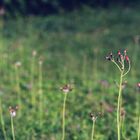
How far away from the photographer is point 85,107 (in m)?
7.05

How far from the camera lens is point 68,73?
8.74 m

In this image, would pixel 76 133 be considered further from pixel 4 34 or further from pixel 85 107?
pixel 4 34

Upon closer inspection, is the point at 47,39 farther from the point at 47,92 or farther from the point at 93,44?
the point at 47,92

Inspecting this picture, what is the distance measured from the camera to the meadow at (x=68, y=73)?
616cm

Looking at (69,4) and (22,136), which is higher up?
(69,4)

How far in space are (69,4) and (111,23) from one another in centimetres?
225

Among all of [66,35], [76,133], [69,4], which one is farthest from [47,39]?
[76,133]

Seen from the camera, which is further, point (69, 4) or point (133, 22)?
point (69, 4)

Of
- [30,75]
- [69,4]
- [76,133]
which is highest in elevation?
[69,4]

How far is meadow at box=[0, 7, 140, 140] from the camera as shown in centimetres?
616

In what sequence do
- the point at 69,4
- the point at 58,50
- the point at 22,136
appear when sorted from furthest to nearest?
1. the point at 69,4
2. the point at 58,50
3. the point at 22,136

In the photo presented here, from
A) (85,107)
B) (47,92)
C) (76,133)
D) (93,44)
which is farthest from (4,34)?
(76,133)

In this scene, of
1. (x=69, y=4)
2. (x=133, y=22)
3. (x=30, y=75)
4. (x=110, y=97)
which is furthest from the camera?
(x=69, y=4)

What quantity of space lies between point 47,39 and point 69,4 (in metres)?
3.77
